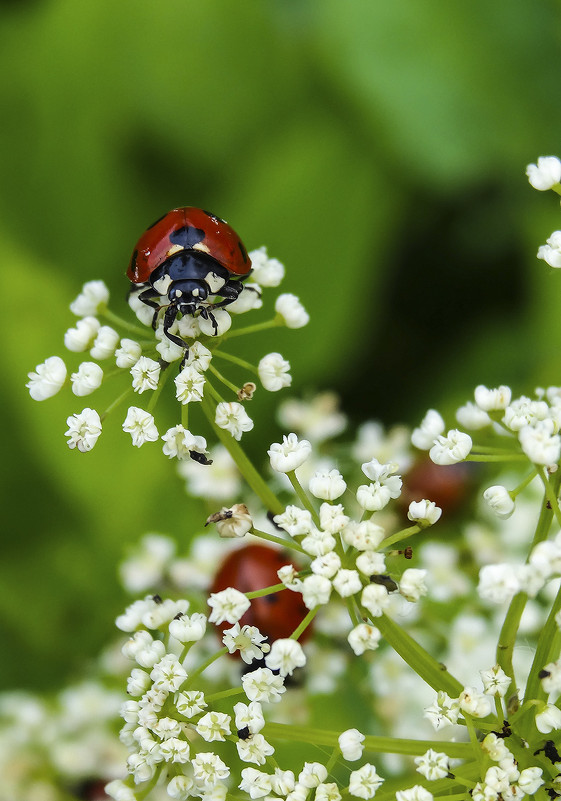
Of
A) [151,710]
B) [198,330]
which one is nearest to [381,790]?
[151,710]

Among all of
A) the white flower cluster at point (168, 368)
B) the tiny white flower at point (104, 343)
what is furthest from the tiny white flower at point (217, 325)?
the tiny white flower at point (104, 343)

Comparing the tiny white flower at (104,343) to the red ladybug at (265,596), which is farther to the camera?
the red ladybug at (265,596)

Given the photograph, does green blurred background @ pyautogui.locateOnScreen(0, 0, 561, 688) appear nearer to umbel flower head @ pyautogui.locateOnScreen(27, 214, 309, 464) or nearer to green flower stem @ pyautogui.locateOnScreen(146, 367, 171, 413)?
umbel flower head @ pyautogui.locateOnScreen(27, 214, 309, 464)

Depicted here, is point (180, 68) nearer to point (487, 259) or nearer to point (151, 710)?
point (487, 259)

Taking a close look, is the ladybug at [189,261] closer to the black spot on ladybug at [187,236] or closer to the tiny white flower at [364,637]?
the black spot on ladybug at [187,236]

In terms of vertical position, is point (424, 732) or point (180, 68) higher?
point (180, 68)
